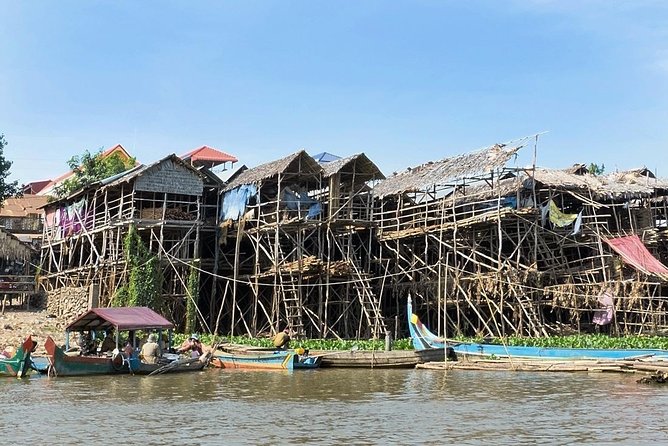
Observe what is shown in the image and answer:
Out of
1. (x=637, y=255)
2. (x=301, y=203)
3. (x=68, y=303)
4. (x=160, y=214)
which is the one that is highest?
(x=301, y=203)

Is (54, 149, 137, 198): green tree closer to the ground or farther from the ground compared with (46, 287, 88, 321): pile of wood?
farther from the ground

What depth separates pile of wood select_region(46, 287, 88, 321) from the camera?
30.8m

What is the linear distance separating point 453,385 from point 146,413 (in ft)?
24.6

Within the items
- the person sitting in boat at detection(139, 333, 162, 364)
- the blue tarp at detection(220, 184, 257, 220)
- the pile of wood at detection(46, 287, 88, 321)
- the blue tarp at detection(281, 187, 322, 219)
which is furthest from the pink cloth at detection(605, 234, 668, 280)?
the pile of wood at detection(46, 287, 88, 321)

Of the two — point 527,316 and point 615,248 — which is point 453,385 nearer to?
point 527,316

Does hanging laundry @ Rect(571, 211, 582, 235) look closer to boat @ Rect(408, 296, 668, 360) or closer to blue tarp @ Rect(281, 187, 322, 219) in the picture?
boat @ Rect(408, 296, 668, 360)

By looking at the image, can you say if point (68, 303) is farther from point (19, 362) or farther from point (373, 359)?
point (373, 359)

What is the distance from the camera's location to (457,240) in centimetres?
3031

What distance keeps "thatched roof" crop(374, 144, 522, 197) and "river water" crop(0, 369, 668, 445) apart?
9965 mm

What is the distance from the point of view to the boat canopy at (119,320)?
2089 cm

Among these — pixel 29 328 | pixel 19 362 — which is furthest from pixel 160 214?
pixel 19 362

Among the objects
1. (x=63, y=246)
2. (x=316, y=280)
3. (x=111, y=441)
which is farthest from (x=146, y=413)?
(x=63, y=246)

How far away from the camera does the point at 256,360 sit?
886 inches

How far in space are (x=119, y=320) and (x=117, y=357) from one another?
0.98 m
